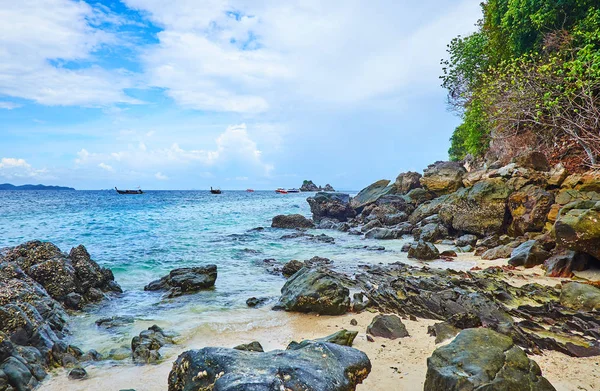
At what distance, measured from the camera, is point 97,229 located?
1064 inches

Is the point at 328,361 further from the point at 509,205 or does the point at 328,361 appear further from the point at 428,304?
the point at 509,205

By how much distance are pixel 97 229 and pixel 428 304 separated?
88.1 feet

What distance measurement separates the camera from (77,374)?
17.6 feet

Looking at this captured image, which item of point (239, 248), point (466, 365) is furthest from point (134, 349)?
point (239, 248)

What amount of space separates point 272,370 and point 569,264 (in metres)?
10.2

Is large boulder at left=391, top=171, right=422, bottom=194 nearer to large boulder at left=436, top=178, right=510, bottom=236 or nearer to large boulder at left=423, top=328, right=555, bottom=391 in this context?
large boulder at left=436, top=178, right=510, bottom=236

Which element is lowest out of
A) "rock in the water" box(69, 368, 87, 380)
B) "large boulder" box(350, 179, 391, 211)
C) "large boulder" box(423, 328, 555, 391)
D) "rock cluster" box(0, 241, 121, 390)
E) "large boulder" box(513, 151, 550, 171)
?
"rock in the water" box(69, 368, 87, 380)

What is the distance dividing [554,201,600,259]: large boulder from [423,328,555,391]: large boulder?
22.2 ft

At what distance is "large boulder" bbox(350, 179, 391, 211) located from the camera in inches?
1314

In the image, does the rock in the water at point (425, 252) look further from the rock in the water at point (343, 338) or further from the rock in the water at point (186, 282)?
the rock in the water at point (343, 338)

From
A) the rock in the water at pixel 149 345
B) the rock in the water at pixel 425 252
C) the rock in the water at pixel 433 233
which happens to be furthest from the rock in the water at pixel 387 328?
the rock in the water at pixel 433 233

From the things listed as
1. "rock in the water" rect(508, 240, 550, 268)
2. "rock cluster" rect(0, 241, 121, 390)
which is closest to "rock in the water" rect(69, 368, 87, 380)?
"rock cluster" rect(0, 241, 121, 390)

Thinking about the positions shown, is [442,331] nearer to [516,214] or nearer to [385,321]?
[385,321]

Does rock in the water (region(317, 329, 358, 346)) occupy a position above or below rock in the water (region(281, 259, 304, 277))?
above
